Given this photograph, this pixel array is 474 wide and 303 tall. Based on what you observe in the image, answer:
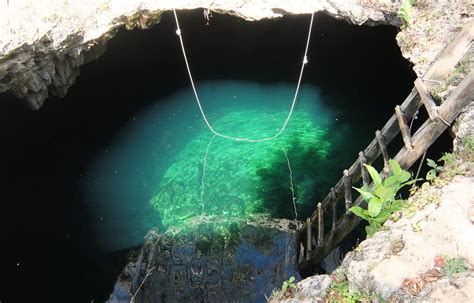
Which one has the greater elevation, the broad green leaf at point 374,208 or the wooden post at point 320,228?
the broad green leaf at point 374,208

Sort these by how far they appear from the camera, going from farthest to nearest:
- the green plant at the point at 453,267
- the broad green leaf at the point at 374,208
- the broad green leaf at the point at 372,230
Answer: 1. the broad green leaf at the point at 374,208
2. the broad green leaf at the point at 372,230
3. the green plant at the point at 453,267

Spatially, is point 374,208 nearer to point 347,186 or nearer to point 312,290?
point 312,290

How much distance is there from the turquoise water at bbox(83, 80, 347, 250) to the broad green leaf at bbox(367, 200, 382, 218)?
4454mm

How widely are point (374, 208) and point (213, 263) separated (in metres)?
4.58

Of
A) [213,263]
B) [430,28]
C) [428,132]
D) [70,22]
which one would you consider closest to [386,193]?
[428,132]

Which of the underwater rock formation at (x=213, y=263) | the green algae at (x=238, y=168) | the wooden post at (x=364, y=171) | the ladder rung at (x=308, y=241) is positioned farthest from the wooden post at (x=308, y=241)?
the wooden post at (x=364, y=171)

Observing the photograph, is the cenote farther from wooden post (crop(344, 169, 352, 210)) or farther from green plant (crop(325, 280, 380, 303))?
green plant (crop(325, 280, 380, 303))

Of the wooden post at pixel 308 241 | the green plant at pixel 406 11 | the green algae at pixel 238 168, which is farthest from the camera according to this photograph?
the green algae at pixel 238 168

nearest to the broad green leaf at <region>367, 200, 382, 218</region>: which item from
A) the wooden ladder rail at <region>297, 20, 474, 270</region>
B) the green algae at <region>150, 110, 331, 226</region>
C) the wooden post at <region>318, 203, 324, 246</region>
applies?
the wooden ladder rail at <region>297, 20, 474, 270</region>

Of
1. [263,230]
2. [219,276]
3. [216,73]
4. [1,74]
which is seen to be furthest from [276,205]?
[1,74]

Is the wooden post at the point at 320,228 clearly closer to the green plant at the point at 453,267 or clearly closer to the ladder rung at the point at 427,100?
the ladder rung at the point at 427,100

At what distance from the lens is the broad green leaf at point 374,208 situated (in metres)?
5.67

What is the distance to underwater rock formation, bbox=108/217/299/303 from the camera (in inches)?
349

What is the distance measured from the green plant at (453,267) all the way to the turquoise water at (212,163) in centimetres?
562
